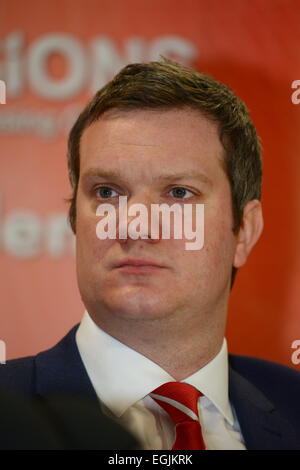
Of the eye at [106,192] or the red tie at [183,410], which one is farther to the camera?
the eye at [106,192]

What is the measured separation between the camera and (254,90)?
1574 millimetres

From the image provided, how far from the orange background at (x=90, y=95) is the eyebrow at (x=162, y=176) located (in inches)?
13.2

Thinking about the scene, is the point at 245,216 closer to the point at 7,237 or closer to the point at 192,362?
the point at 192,362

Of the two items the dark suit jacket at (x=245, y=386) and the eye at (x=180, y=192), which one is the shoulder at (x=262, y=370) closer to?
the dark suit jacket at (x=245, y=386)

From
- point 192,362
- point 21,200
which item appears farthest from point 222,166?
point 21,200

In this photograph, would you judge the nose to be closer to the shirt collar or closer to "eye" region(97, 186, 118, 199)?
"eye" region(97, 186, 118, 199)

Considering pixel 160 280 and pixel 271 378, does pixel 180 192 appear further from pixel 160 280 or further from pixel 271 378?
pixel 271 378

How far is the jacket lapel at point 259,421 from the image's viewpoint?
1062 mm

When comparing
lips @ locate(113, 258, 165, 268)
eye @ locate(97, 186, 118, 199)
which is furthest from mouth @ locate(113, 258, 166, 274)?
eye @ locate(97, 186, 118, 199)

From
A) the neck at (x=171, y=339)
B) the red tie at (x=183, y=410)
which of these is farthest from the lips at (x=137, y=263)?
the red tie at (x=183, y=410)

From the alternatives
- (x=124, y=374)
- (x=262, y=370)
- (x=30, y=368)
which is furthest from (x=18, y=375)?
(x=262, y=370)

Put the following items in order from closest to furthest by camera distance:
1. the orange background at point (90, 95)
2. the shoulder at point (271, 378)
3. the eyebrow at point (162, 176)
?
the eyebrow at point (162, 176)
the shoulder at point (271, 378)
the orange background at point (90, 95)

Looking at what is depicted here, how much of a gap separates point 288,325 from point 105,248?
69 centimetres

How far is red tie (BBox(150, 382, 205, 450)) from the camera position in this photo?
93 cm
